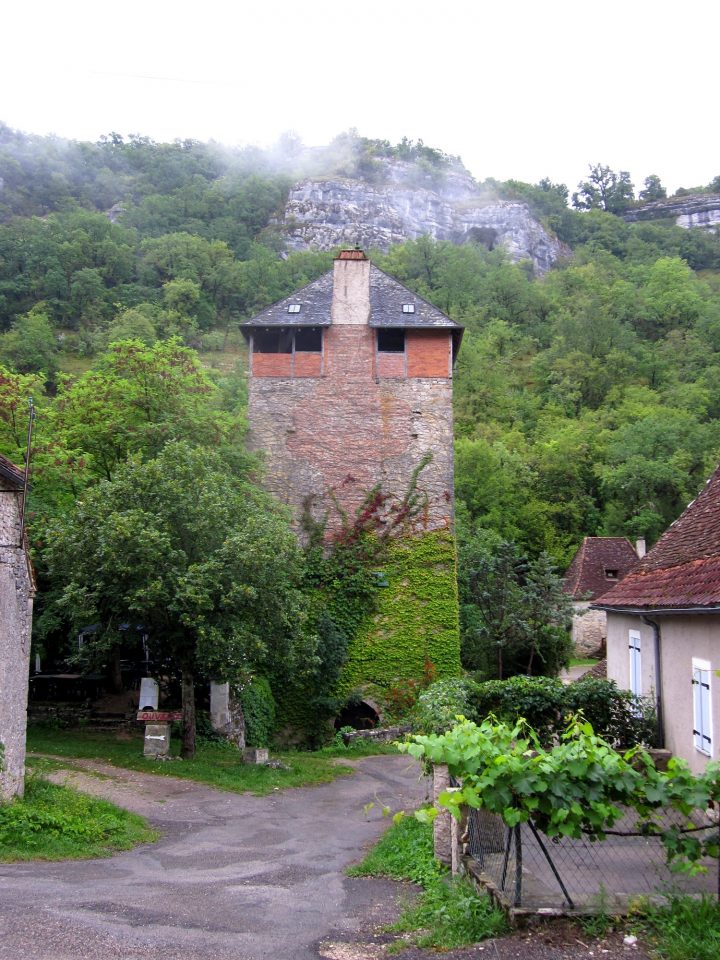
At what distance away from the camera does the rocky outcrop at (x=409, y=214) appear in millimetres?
108188

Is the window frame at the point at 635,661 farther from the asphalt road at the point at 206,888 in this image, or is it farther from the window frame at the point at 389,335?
the window frame at the point at 389,335

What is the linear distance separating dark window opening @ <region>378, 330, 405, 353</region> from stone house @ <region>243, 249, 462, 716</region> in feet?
0.11

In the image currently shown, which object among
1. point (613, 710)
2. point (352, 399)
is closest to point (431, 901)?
point (613, 710)

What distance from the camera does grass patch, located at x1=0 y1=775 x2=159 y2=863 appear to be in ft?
34.3

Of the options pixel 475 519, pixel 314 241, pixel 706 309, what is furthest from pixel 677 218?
pixel 475 519

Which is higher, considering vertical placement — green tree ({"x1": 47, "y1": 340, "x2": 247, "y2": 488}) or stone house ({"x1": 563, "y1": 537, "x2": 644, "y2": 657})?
green tree ({"x1": 47, "y1": 340, "x2": 247, "y2": 488})

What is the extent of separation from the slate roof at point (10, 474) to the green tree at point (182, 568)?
423 centimetres

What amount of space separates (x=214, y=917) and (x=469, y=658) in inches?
940

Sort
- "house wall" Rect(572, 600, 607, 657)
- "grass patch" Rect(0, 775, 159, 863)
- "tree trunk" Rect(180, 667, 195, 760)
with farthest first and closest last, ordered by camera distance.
A: 1. "house wall" Rect(572, 600, 607, 657)
2. "tree trunk" Rect(180, 667, 195, 760)
3. "grass patch" Rect(0, 775, 159, 863)

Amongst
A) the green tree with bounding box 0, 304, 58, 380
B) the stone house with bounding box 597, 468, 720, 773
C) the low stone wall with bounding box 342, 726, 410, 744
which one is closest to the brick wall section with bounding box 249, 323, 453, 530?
the low stone wall with bounding box 342, 726, 410, 744

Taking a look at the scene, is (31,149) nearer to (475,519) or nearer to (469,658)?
(475,519)

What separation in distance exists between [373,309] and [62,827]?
20.1m

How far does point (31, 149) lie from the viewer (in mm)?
103750

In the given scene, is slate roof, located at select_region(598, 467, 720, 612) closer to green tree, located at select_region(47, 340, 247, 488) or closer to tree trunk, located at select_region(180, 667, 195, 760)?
tree trunk, located at select_region(180, 667, 195, 760)
